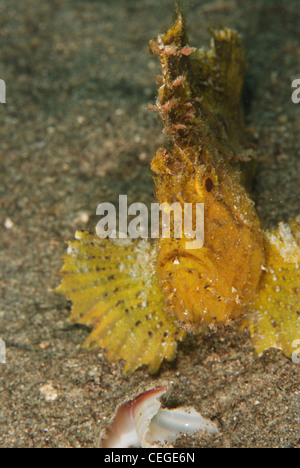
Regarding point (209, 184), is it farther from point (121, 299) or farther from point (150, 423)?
point (150, 423)

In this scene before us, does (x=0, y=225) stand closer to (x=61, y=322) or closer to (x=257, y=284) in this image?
(x=61, y=322)

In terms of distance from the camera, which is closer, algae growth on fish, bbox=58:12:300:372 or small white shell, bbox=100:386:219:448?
algae growth on fish, bbox=58:12:300:372

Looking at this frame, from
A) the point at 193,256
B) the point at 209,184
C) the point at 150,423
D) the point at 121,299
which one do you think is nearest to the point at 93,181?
the point at 121,299

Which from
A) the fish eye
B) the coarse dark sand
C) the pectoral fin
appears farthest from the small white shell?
the fish eye

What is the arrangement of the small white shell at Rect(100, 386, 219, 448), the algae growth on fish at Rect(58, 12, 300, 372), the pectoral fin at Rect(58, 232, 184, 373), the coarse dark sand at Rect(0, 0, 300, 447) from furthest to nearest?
the pectoral fin at Rect(58, 232, 184, 373), the coarse dark sand at Rect(0, 0, 300, 447), the small white shell at Rect(100, 386, 219, 448), the algae growth on fish at Rect(58, 12, 300, 372)

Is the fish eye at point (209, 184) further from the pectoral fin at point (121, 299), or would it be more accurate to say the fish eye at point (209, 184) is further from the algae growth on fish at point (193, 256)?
the pectoral fin at point (121, 299)

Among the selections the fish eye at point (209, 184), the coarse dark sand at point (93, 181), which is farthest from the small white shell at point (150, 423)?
the fish eye at point (209, 184)

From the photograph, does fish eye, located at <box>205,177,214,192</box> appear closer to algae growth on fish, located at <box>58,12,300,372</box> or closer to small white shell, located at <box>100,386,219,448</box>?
algae growth on fish, located at <box>58,12,300,372</box>
